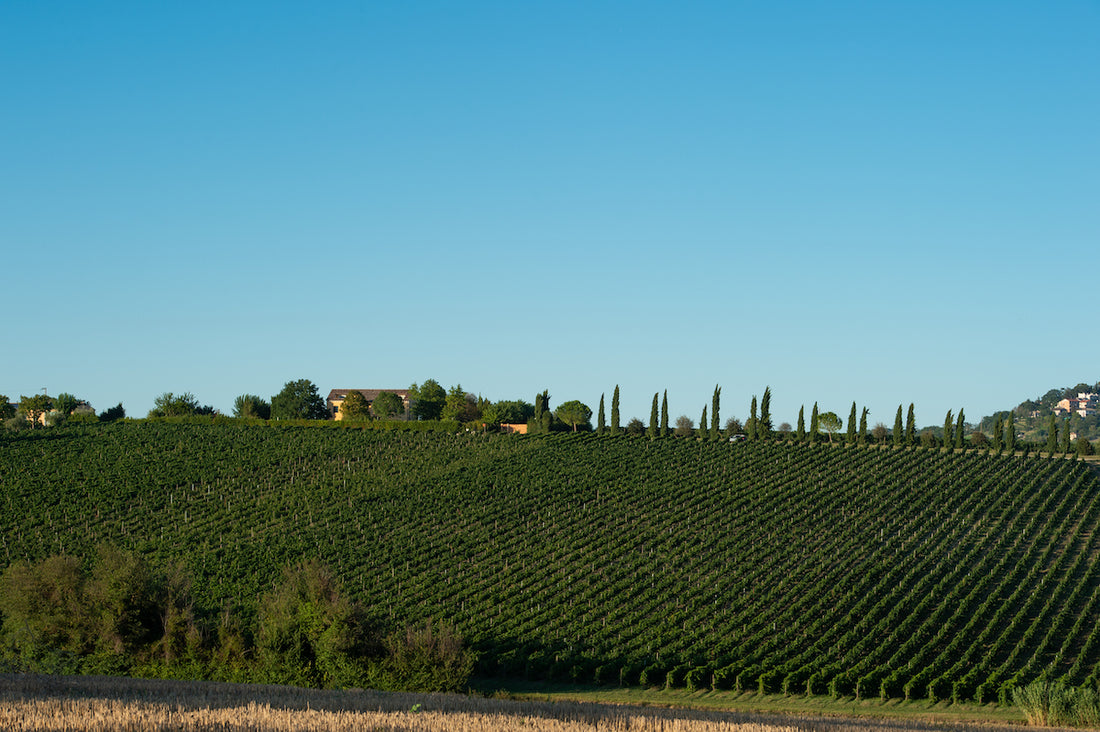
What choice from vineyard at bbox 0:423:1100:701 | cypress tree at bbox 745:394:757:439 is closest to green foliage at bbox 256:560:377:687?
vineyard at bbox 0:423:1100:701

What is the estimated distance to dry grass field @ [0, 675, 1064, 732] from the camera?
19.9 m

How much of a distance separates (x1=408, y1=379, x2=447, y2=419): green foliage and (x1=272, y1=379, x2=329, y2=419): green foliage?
11.5m

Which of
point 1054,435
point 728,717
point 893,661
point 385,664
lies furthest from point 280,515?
point 1054,435

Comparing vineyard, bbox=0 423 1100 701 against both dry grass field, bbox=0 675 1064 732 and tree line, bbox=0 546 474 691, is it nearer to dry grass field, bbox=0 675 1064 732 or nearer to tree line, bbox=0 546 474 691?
tree line, bbox=0 546 474 691

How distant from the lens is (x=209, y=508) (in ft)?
227

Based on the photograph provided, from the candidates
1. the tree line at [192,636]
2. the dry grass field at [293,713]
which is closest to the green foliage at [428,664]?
the tree line at [192,636]

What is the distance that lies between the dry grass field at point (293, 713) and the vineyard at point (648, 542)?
13.8 meters

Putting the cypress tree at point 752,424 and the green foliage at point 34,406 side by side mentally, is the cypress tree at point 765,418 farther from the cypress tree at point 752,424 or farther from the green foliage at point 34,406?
the green foliage at point 34,406

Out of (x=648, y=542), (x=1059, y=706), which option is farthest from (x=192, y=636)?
(x=1059, y=706)

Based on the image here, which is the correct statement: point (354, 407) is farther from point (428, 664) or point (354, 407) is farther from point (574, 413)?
point (428, 664)

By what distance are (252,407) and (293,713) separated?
109 meters

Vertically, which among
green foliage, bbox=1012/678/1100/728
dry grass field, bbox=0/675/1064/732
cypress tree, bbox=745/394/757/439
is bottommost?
green foliage, bbox=1012/678/1100/728

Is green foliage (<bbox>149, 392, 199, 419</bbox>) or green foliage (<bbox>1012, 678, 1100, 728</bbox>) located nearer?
green foliage (<bbox>1012, 678, 1100, 728</bbox>)

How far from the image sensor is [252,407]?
414 feet
